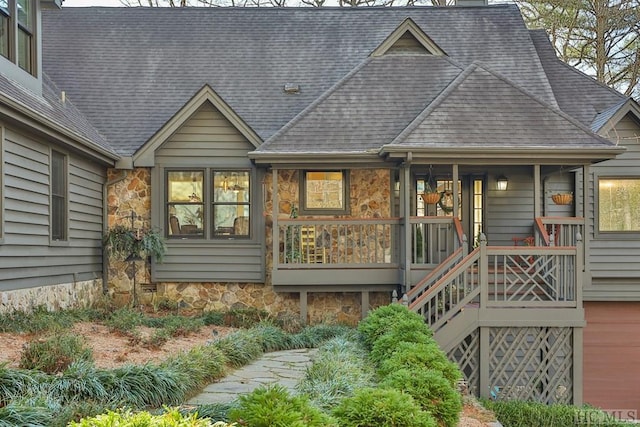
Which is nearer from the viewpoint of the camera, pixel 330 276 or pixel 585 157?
pixel 585 157

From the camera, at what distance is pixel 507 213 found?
1346 cm

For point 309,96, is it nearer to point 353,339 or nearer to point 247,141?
point 247,141

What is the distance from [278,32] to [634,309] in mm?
9339

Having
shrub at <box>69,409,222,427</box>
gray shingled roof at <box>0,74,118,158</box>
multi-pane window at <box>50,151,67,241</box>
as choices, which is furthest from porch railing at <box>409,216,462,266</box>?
shrub at <box>69,409,222,427</box>

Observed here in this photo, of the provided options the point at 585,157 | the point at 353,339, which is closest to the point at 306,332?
the point at 353,339

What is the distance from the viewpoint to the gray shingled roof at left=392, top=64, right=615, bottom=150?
37.1ft

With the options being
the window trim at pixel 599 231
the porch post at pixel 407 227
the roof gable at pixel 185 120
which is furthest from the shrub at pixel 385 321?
the window trim at pixel 599 231

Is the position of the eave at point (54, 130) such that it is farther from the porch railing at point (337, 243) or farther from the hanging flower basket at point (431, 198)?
the hanging flower basket at point (431, 198)

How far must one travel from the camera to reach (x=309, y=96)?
14266mm

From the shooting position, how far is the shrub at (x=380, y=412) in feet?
16.6

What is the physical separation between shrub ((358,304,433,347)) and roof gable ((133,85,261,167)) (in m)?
4.85

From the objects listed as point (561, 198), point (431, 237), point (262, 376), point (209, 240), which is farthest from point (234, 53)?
point (262, 376)

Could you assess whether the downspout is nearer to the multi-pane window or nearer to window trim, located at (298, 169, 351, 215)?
the multi-pane window

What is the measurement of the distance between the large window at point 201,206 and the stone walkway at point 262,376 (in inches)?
153
